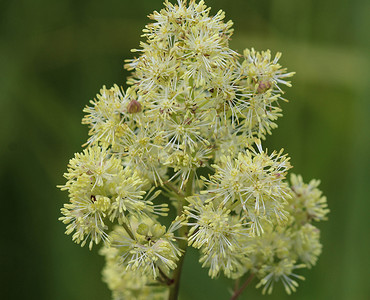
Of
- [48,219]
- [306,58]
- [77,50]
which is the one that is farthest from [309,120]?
[48,219]

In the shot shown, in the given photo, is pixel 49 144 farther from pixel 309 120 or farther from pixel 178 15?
pixel 178 15

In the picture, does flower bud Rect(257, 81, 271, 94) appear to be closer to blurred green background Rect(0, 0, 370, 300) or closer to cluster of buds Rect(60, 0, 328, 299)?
cluster of buds Rect(60, 0, 328, 299)

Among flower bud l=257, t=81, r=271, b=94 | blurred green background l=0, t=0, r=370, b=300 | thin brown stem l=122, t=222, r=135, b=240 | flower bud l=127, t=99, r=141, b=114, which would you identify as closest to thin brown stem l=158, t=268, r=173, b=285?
thin brown stem l=122, t=222, r=135, b=240

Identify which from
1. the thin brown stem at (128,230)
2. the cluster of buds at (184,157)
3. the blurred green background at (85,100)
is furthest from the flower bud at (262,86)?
the blurred green background at (85,100)

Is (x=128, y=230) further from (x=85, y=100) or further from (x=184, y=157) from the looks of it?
(x=85, y=100)

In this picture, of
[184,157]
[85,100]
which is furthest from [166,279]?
[85,100]

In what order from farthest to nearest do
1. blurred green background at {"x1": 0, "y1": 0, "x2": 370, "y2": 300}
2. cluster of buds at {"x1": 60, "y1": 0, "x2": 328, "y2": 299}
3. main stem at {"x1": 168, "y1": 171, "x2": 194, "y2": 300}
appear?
blurred green background at {"x1": 0, "y1": 0, "x2": 370, "y2": 300} → main stem at {"x1": 168, "y1": 171, "x2": 194, "y2": 300} → cluster of buds at {"x1": 60, "y1": 0, "x2": 328, "y2": 299}
